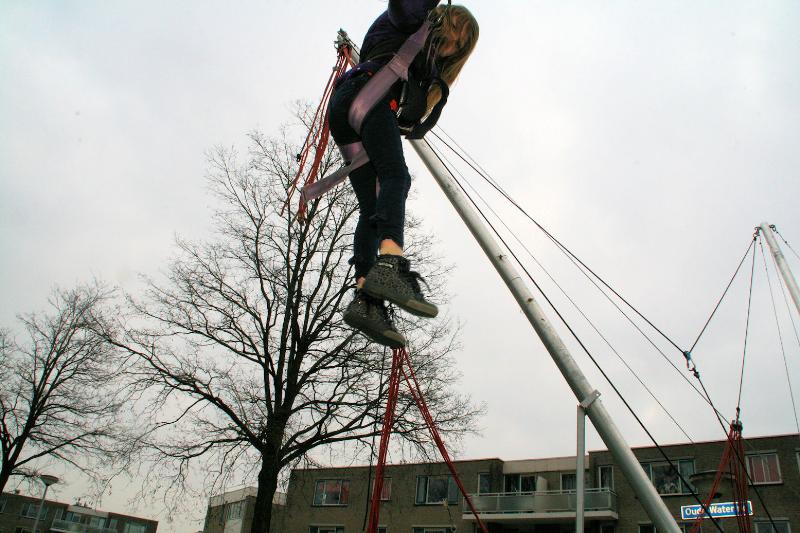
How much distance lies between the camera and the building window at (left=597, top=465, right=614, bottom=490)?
27.8 meters

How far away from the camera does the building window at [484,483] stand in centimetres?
3111

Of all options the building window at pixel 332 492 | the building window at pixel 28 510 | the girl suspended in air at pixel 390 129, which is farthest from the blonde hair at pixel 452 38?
the building window at pixel 28 510

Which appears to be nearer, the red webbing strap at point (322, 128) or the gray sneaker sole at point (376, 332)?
the gray sneaker sole at point (376, 332)

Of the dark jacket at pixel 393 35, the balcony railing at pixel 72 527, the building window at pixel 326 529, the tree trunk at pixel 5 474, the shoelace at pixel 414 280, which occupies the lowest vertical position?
the balcony railing at pixel 72 527

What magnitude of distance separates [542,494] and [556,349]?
27.1 metres

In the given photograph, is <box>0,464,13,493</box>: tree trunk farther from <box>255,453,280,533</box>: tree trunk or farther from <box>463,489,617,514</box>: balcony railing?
<box>463,489,617,514</box>: balcony railing

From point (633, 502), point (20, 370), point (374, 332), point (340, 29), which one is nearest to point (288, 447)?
point (340, 29)

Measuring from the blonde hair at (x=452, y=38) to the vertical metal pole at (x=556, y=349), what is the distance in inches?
32.2

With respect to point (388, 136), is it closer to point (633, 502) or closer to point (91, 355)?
point (91, 355)

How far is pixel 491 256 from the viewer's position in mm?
3990

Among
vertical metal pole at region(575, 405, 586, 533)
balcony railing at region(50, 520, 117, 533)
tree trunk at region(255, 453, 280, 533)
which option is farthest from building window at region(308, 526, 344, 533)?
balcony railing at region(50, 520, 117, 533)

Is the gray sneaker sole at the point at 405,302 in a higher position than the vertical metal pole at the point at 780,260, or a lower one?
lower

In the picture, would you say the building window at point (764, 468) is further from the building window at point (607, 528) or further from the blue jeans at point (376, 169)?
the blue jeans at point (376, 169)

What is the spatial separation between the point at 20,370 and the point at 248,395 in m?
13.3
